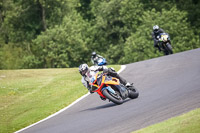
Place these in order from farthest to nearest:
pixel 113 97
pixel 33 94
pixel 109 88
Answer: pixel 33 94 < pixel 113 97 < pixel 109 88

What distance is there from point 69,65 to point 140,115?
39.7m

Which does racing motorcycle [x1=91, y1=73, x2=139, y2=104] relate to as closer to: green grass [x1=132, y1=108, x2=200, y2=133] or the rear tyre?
the rear tyre

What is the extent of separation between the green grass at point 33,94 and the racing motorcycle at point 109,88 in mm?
2919

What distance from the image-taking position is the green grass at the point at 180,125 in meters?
8.27

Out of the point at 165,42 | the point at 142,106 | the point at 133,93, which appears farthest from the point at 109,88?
the point at 165,42

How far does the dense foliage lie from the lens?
47.5m

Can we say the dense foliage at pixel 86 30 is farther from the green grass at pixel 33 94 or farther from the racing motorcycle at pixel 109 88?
the racing motorcycle at pixel 109 88

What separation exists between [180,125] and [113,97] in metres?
4.41

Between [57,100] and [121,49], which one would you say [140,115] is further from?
[121,49]

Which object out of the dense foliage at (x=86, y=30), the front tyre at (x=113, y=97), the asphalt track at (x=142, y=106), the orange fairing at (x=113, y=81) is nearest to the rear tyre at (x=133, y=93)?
the asphalt track at (x=142, y=106)

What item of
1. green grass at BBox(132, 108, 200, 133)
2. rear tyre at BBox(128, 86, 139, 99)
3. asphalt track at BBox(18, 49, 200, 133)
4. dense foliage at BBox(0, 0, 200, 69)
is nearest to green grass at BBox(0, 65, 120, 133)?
asphalt track at BBox(18, 49, 200, 133)

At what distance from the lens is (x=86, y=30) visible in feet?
178

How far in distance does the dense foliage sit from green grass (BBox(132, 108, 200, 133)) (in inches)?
A: 1434

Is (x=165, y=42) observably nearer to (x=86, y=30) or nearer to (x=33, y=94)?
(x=33, y=94)
